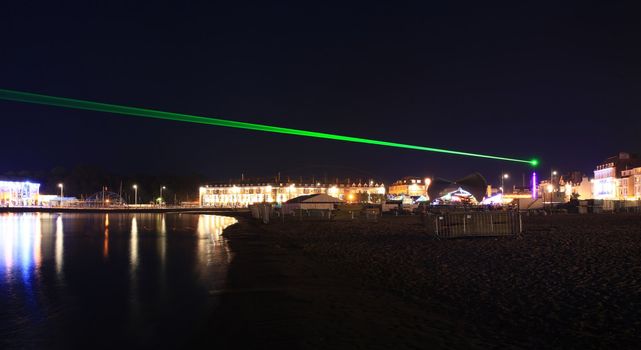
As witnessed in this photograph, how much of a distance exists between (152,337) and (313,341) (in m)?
2.58

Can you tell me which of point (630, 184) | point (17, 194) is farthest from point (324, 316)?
point (17, 194)

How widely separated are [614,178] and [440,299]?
151 meters

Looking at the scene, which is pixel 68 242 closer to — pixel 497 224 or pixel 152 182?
pixel 497 224

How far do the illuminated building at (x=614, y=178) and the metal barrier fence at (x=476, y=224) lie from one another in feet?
408

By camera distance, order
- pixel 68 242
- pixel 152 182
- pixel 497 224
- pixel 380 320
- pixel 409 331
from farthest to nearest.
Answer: pixel 152 182
pixel 68 242
pixel 497 224
pixel 380 320
pixel 409 331

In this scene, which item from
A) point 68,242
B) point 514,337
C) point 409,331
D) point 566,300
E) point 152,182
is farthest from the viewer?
point 152,182

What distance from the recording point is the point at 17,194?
141875mm

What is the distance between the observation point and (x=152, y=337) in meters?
8.01

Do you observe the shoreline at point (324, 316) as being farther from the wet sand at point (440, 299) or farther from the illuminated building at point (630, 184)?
the illuminated building at point (630, 184)

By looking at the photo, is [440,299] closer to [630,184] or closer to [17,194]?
[630,184]

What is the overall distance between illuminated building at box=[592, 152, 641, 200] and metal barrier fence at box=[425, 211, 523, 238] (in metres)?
124

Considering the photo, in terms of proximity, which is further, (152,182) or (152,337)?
(152,182)

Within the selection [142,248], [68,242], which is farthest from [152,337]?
[68,242]

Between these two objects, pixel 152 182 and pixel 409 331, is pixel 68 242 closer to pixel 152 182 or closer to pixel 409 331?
pixel 409 331
